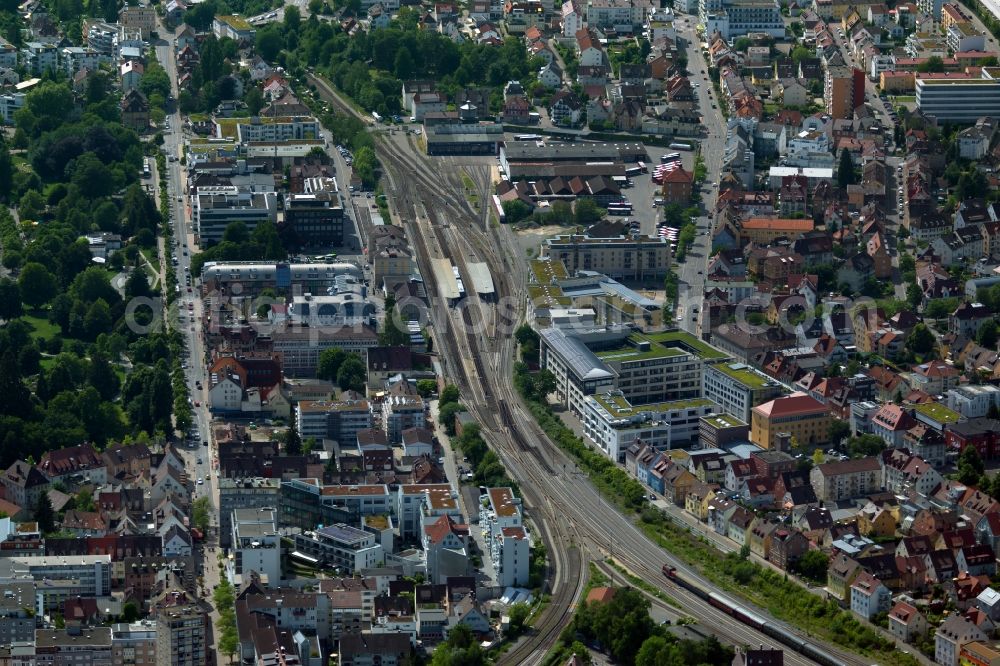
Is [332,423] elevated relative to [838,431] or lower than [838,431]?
elevated

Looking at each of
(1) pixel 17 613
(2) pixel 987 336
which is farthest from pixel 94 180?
(1) pixel 17 613

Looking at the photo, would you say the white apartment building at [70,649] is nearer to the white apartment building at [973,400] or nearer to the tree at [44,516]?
the tree at [44,516]

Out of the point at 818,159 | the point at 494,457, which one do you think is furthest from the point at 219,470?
the point at 818,159

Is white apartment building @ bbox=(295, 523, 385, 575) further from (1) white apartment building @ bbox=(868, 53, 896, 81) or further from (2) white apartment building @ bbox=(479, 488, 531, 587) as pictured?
(1) white apartment building @ bbox=(868, 53, 896, 81)

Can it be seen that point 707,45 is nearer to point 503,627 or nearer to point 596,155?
point 596,155

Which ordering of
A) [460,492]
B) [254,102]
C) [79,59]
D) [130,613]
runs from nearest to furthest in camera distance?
[130,613]
[460,492]
[254,102]
[79,59]

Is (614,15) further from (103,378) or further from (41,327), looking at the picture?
(103,378)

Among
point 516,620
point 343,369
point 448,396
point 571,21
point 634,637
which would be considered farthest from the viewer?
point 571,21
